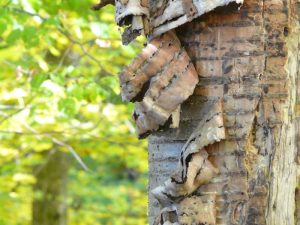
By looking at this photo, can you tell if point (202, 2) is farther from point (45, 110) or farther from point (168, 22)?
point (45, 110)

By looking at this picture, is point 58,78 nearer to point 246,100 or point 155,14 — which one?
point 155,14

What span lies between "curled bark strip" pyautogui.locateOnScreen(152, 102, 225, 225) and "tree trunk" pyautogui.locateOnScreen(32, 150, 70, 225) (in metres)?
5.55

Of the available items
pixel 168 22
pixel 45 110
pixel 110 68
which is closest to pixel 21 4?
pixel 45 110

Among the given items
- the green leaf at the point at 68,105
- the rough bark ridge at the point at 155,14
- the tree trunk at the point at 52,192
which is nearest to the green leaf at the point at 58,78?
the green leaf at the point at 68,105

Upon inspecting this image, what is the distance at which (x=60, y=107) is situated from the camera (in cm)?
378

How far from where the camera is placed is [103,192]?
8930 millimetres

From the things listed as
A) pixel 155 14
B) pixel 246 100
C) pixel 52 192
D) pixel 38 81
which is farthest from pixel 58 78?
pixel 52 192

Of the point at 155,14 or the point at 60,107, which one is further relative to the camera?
the point at 60,107

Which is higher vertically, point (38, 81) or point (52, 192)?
point (38, 81)

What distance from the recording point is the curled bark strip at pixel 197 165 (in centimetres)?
144

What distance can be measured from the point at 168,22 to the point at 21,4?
104 inches

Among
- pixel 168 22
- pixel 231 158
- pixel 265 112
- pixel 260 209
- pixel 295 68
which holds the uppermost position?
pixel 168 22

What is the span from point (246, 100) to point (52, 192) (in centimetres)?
591

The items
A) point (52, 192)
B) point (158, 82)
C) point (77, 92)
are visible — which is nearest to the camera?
point (158, 82)
